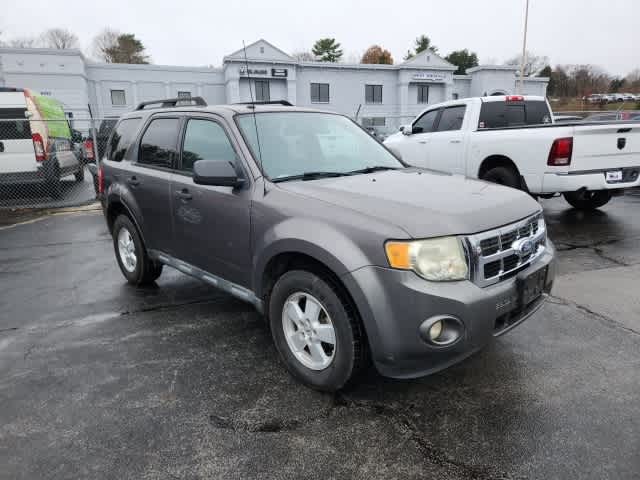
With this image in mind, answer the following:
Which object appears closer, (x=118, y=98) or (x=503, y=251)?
(x=503, y=251)

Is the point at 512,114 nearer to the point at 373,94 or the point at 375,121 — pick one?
the point at 375,121

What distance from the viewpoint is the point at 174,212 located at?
380cm

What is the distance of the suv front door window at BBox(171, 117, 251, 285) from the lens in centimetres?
318

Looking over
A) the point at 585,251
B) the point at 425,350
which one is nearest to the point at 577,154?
the point at 585,251

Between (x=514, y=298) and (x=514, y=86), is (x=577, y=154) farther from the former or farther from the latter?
(x=514, y=86)

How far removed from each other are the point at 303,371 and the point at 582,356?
194 centimetres

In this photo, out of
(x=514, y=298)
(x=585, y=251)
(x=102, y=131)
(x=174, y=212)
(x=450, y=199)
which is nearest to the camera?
(x=514, y=298)

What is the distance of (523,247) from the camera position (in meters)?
2.72

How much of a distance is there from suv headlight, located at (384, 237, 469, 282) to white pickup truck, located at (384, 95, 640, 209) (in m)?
2.87

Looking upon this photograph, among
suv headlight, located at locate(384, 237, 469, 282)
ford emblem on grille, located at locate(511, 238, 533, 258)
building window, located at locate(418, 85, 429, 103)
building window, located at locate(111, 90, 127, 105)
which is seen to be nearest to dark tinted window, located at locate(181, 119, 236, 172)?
suv headlight, located at locate(384, 237, 469, 282)

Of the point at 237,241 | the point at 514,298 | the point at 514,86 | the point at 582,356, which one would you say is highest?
the point at 514,86

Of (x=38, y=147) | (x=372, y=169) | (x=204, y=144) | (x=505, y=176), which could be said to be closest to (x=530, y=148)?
(x=505, y=176)

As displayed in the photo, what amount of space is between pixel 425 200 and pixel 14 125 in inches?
396

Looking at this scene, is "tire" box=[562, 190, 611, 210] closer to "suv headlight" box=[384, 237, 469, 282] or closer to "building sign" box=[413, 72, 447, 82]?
"suv headlight" box=[384, 237, 469, 282]
